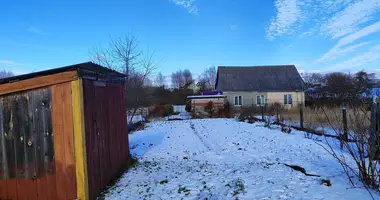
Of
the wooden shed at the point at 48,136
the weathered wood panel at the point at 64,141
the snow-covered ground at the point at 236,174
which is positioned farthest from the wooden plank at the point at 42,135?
the snow-covered ground at the point at 236,174

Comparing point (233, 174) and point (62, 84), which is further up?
point (62, 84)

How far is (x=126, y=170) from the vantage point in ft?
18.8

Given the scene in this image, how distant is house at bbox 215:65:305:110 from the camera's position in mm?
28344

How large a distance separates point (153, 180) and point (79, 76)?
246 centimetres

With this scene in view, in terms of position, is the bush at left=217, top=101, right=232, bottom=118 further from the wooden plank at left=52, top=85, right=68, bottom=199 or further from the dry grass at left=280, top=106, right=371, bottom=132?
the wooden plank at left=52, top=85, right=68, bottom=199

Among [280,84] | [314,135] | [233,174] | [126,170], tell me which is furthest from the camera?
[280,84]

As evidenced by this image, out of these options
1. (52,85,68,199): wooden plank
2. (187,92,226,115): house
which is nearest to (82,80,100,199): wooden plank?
(52,85,68,199): wooden plank

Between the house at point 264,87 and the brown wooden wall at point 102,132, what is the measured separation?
22847 millimetres

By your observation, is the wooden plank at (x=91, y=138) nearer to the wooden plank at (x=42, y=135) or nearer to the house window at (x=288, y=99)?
the wooden plank at (x=42, y=135)

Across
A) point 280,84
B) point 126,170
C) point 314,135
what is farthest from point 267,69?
point 126,170

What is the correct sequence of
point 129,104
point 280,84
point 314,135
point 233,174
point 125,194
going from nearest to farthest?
point 125,194 < point 233,174 < point 314,135 < point 129,104 < point 280,84

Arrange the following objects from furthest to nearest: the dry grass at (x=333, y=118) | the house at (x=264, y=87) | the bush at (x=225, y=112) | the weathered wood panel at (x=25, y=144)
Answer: the house at (x=264, y=87) → the bush at (x=225, y=112) → the dry grass at (x=333, y=118) → the weathered wood panel at (x=25, y=144)

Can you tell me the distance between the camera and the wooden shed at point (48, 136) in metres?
3.55

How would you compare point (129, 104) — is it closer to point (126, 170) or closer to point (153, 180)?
point (126, 170)
